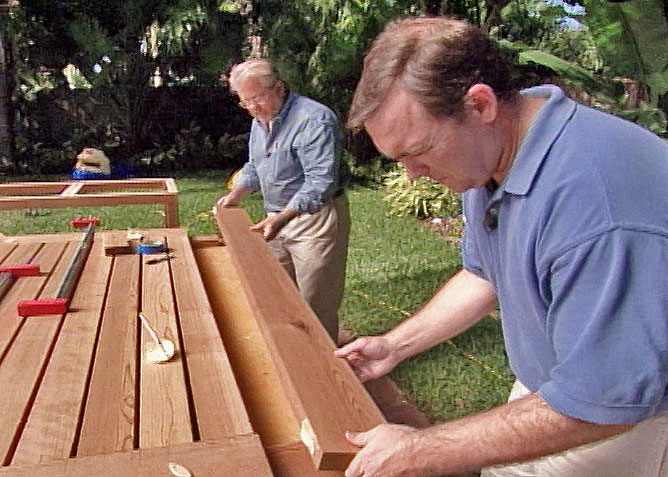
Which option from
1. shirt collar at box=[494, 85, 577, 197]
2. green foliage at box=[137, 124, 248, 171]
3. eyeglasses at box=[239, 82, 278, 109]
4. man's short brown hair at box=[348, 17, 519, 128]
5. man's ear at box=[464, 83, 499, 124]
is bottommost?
green foliage at box=[137, 124, 248, 171]

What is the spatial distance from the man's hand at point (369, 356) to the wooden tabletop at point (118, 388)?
33 cm

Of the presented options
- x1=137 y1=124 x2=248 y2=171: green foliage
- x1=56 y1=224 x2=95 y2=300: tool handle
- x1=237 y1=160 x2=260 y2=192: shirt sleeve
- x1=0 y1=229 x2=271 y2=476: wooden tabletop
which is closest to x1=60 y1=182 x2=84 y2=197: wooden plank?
x1=56 y1=224 x2=95 y2=300: tool handle

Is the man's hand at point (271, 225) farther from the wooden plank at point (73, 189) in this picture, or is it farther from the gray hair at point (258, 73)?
the wooden plank at point (73, 189)

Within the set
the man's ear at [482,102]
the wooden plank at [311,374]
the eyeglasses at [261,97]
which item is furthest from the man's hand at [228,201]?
the man's ear at [482,102]

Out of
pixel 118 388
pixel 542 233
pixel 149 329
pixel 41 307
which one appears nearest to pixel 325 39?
pixel 41 307

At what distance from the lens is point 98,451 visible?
168 centimetres

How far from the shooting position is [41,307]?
2.71 metres

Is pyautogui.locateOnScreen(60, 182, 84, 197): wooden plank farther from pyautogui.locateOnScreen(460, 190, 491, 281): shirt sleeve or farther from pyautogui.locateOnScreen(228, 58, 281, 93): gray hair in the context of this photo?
pyautogui.locateOnScreen(460, 190, 491, 281): shirt sleeve

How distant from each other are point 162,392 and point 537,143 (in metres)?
1.24

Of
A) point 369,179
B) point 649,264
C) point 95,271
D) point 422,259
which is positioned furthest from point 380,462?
point 369,179

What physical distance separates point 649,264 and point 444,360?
3.56 metres

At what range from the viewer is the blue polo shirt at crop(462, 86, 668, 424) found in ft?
3.92

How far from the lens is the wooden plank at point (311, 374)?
62.3 inches

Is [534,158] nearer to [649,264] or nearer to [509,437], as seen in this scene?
[649,264]
